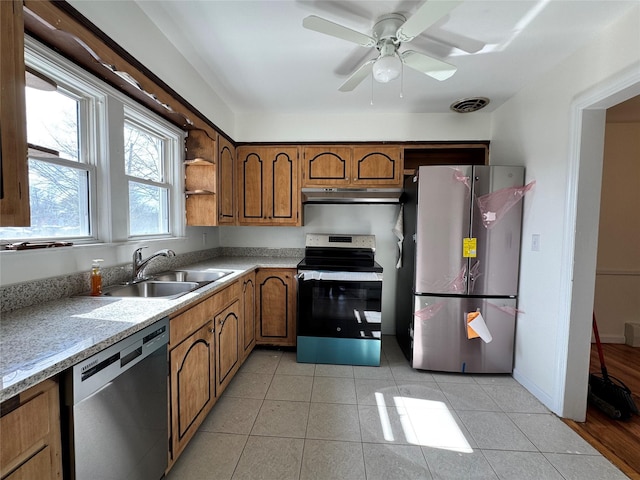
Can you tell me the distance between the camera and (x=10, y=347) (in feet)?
2.61

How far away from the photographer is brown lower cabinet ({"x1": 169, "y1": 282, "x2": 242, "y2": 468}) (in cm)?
130

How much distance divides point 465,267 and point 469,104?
1.52 m

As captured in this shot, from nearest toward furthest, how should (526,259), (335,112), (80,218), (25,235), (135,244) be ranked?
(25,235), (80,218), (135,244), (526,259), (335,112)

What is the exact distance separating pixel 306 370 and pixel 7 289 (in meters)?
1.94

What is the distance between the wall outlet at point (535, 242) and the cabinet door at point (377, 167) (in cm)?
129

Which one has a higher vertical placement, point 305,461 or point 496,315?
point 496,315

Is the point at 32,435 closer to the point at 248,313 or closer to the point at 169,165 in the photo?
the point at 248,313

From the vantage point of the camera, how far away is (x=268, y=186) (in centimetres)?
281

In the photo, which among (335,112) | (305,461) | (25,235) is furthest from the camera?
(335,112)

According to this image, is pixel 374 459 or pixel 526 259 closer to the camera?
pixel 374 459

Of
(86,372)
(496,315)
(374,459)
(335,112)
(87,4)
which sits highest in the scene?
(335,112)

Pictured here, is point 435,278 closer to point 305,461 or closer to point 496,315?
point 496,315

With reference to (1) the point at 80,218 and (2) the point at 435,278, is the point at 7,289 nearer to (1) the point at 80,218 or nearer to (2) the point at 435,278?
(1) the point at 80,218

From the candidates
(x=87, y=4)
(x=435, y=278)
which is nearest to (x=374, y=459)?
(x=435, y=278)
